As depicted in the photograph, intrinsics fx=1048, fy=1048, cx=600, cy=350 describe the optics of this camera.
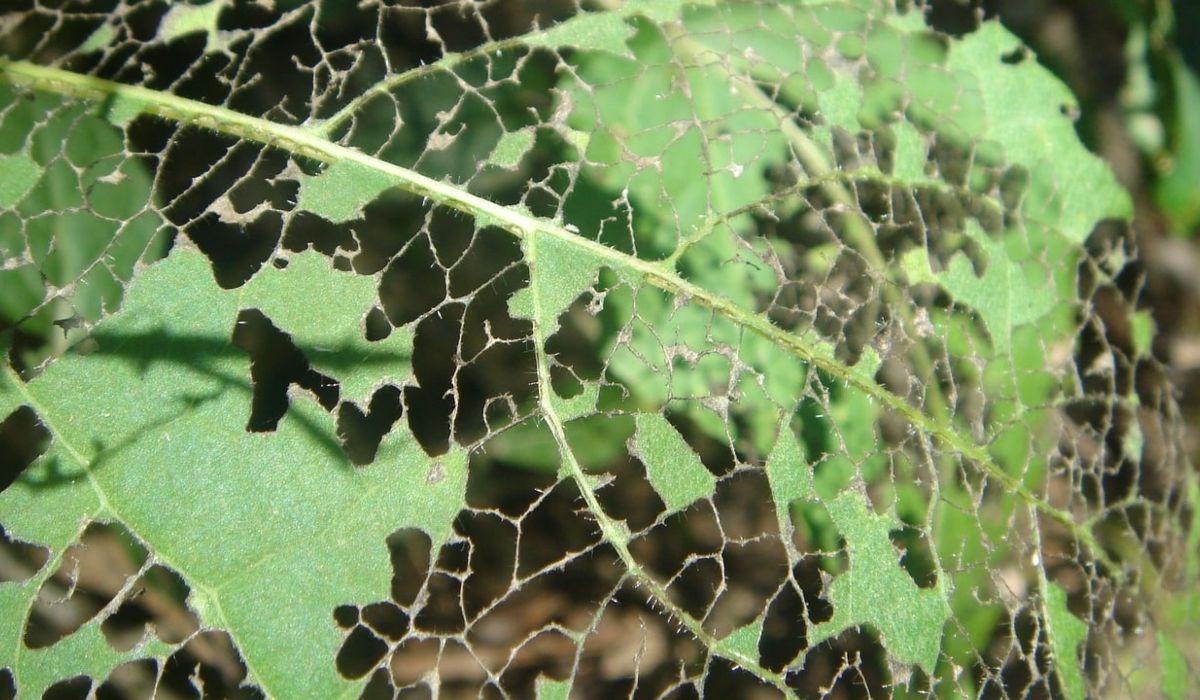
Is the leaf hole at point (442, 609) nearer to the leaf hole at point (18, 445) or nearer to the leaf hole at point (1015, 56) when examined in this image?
the leaf hole at point (18, 445)

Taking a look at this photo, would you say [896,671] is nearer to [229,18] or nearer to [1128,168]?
[229,18]

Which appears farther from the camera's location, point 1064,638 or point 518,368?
point 1064,638

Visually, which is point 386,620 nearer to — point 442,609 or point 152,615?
point 442,609

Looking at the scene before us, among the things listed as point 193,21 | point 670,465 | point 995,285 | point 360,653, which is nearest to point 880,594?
point 670,465

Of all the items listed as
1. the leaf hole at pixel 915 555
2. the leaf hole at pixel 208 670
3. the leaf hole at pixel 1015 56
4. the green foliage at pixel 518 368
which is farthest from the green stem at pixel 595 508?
the leaf hole at pixel 1015 56

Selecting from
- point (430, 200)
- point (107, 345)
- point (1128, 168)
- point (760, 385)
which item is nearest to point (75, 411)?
point (107, 345)

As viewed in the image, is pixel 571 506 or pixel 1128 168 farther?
pixel 1128 168

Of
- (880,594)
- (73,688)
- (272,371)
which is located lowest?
(73,688)

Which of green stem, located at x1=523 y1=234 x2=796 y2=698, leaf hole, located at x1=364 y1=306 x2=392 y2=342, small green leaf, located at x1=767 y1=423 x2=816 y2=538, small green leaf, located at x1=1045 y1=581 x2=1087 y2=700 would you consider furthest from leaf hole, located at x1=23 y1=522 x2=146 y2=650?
small green leaf, located at x1=1045 y1=581 x2=1087 y2=700
